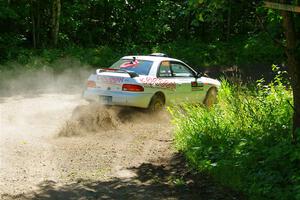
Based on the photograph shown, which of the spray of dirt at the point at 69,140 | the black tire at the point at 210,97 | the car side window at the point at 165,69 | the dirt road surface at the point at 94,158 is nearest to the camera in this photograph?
the dirt road surface at the point at 94,158

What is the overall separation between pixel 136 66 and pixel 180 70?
1.44 m

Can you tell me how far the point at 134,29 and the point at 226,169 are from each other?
22324 millimetres

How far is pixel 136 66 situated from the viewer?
1290 centimetres

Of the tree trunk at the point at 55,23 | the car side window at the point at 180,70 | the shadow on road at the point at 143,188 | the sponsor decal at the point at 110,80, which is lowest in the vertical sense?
the shadow on road at the point at 143,188

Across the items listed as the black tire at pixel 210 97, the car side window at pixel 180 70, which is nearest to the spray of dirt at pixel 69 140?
the car side window at pixel 180 70

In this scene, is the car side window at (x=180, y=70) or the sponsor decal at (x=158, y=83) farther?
the car side window at (x=180, y=70)

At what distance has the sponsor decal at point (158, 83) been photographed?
40.4ft

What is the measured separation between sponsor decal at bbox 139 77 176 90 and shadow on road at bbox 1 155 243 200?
4603 millimetres

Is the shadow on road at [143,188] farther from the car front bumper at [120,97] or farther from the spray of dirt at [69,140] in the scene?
the car front bumper at [120,97]

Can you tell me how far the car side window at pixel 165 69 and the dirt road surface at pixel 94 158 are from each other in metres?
1.03

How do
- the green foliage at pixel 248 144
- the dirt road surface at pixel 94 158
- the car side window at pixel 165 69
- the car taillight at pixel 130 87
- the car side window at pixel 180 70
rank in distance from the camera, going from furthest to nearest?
the car side window at pixel 180 70
the car side window at pixel 165 69
the car taillight at pixel 130 87
the dirt road surface at pixel 94 158
the green foliage at pixel 248 144

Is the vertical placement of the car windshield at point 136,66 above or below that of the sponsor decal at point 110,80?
above

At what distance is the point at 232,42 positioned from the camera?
91.6 ft

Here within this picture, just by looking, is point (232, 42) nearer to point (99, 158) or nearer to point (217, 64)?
point (217, 64)
